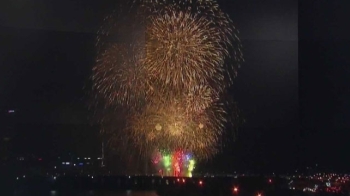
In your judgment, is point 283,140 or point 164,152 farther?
point 283,140

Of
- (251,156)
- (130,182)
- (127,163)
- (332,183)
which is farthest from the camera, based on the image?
(251,156)

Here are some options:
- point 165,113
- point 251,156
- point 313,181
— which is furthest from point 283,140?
point 165,113

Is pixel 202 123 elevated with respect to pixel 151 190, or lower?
elevated

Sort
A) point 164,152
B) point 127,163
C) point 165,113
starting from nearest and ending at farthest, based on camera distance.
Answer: point 165,113 < point 164,152 < point 127,163

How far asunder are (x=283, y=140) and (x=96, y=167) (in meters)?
10.2

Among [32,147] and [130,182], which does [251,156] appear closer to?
[130,182]

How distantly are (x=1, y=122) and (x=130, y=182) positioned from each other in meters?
7.18

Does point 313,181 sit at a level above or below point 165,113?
below

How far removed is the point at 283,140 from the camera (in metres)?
37.6

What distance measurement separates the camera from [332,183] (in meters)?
30.9

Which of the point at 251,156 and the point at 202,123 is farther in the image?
the point at 251,156

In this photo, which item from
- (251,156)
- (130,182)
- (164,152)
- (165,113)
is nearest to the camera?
(165,113)

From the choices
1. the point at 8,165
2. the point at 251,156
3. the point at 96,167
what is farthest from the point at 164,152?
the point at 251,156

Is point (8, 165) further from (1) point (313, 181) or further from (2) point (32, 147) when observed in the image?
(1) point (313, 181)
